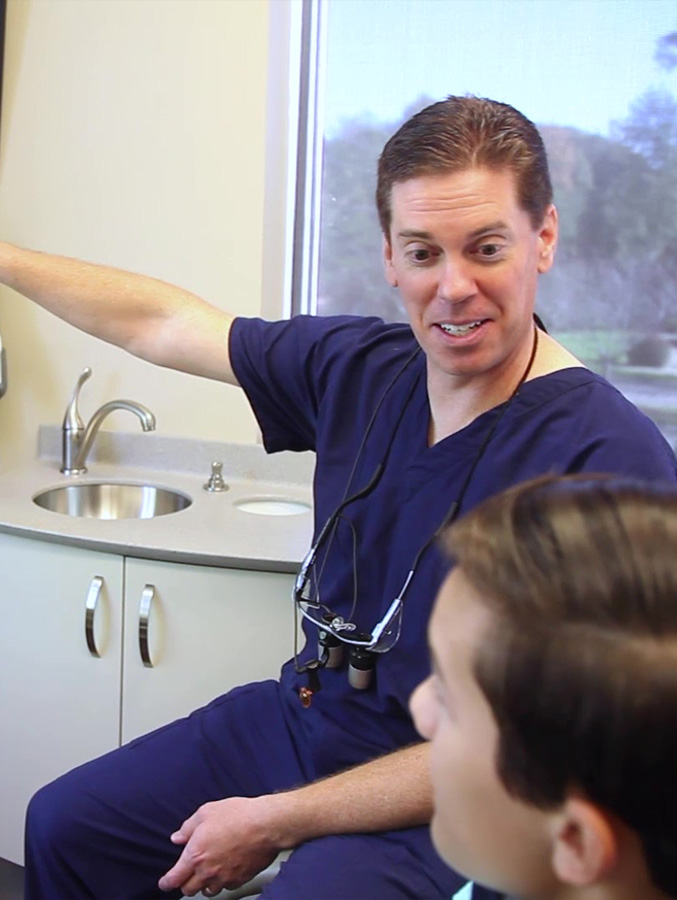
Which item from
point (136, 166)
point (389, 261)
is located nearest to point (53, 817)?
point (389, 261)

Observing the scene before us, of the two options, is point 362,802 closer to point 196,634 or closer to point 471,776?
point 471,776

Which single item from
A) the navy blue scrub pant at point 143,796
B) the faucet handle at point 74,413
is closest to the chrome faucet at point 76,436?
the faucet handle at point 74,413

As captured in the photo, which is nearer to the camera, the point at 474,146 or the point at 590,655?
the point at 590,655

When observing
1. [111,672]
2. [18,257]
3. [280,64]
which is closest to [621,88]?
[280,64]

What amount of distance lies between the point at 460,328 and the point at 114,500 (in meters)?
1.25

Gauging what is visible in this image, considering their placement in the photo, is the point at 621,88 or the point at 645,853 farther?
the point at 621,88

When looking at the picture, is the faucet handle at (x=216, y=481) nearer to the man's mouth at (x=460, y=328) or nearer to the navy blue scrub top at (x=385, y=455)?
the navy blue scrub top at (x=385, y=455)

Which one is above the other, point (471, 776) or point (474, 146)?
point (474, 146)

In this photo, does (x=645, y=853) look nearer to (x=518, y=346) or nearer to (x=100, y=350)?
(x=518, y=346)

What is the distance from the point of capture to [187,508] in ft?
6.39

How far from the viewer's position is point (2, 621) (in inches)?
71.7

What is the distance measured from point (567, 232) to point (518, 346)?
903mm

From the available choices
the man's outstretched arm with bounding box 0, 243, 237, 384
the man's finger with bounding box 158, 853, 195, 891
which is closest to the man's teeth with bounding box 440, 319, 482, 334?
the man's outstretched arm with bounding box 0, 243, 237, 384

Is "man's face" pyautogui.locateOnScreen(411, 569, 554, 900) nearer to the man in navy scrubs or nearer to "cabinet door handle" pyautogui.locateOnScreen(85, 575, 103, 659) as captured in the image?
the man in navy scrubs
